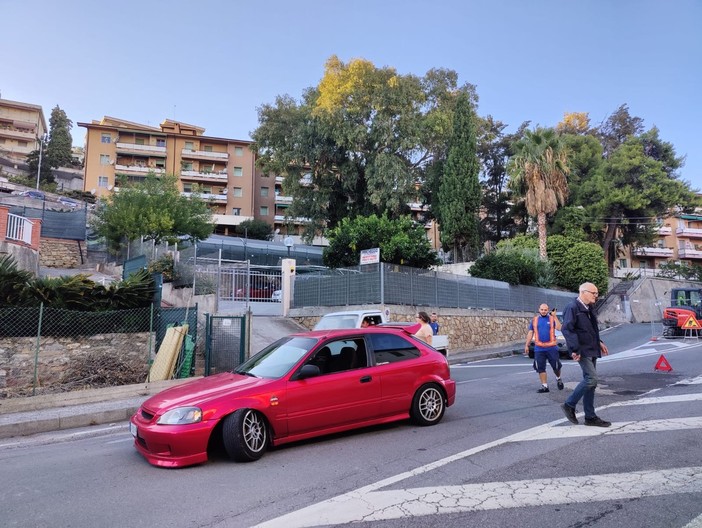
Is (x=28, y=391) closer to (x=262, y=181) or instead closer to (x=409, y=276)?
(x=409, y=276)

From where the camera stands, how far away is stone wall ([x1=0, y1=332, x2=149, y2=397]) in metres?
12.0

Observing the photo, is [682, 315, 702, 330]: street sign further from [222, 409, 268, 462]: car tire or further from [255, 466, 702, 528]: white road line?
[222, 409, 268, 462]: car tire

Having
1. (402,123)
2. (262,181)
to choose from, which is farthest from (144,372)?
(262,181)

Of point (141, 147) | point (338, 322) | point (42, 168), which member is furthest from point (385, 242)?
point (42, 168)

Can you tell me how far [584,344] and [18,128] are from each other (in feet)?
313

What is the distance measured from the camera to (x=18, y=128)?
80.1m

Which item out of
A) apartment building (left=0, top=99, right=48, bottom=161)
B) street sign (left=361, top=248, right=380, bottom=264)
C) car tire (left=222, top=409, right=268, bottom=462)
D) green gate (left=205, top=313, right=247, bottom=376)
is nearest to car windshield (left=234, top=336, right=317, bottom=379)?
car tire (left=222, top=409, right=268, bottom=462)

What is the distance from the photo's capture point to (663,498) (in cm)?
399

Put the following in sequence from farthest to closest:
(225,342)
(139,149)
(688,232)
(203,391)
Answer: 1. (688,232)
2. (139,149)
3. (225,342)
4. (203,391)

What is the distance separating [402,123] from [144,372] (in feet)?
84.5

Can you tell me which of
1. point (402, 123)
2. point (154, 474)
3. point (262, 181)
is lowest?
point (154, 474)

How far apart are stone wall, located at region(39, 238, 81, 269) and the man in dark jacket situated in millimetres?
32490

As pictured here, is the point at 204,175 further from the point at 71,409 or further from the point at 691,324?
the point at 71,409

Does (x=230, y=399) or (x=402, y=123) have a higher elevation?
(x=402, y=123)
